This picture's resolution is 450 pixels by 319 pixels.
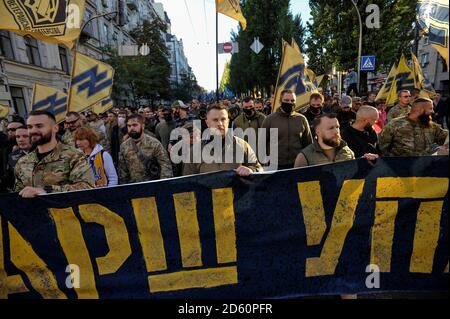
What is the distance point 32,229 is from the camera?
2.39 metres

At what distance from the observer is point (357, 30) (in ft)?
53.4

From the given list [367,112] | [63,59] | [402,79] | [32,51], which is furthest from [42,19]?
[63,59]

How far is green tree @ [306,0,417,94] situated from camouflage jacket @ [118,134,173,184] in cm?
1617

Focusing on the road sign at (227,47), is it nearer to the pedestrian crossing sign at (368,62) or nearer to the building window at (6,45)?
the pedestrian crossing sign at (368,62)

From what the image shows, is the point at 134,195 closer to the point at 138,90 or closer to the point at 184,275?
the point at 184,275

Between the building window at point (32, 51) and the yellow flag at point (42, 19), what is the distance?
634 inches

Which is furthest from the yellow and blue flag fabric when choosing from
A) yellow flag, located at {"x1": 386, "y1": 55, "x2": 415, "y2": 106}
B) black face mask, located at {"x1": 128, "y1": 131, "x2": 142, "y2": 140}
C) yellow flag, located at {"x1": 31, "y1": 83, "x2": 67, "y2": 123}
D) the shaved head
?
yellow flag, located at {"x1": 386, "y1": 55, "x2": 415, "y2": 106}

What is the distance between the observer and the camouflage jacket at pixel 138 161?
12.3 ft

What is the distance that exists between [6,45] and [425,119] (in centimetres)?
2019

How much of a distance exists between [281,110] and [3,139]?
5.72 metres

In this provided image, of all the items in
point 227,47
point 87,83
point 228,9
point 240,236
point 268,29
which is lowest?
point 240,236

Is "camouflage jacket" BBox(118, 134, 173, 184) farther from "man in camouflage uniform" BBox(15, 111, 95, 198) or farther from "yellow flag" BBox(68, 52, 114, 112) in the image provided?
"yellow flag" BBox(68, 52, 114, 112)

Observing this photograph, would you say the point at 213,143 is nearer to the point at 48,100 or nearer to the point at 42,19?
the point at 42,19

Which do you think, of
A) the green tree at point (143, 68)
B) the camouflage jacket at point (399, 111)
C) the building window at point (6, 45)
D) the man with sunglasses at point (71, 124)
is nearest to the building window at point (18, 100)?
the building window at point (6, 45)
